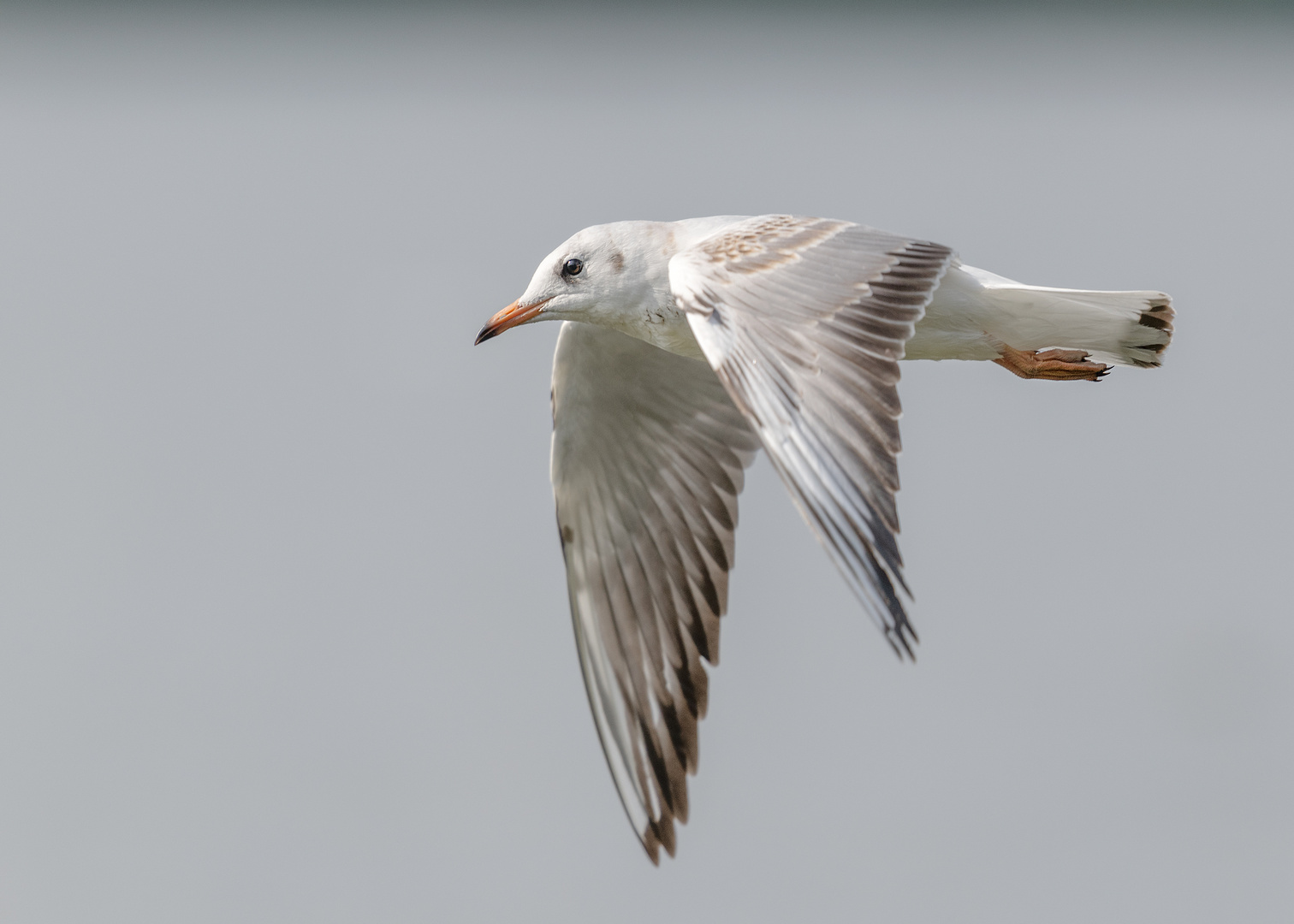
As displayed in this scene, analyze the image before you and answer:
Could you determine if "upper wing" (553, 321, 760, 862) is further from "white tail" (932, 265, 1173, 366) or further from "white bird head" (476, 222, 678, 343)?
"white tail" (932, 265, 1173, 366)

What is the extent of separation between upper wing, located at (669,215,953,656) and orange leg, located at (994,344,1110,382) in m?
0.61

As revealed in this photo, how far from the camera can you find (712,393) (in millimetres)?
4449

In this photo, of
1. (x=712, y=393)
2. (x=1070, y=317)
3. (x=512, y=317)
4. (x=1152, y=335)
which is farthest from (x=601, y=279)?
(x=1152, y=335)

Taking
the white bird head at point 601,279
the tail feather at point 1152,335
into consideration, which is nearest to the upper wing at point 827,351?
the white bird head at point 601,279

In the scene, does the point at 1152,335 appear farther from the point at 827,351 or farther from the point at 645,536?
the point at 645,536

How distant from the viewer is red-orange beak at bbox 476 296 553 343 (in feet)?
12.4

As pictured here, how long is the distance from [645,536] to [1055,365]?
3.87 feet

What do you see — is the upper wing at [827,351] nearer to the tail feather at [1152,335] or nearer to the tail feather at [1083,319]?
the tail feather at [1083,319]

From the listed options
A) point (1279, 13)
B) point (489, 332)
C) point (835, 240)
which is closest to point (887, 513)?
point (835, 240)

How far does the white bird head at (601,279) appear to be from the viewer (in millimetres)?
3656

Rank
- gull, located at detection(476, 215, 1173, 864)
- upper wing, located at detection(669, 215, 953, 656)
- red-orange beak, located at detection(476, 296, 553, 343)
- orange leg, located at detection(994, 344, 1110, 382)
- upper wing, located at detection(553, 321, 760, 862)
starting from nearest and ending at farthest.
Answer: upper wing, located at detection(669, 215, 953, 656), gull, located at detection(476, 215, 1173, 864), red-orange beak, located at detection(476, 296, 553, 343), orange leg, located at detection(994, 344, 1110, 382), upper wing, located at detection(553, 321, 760, 862)

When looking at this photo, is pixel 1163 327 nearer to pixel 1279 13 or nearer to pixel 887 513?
pixel 887 513

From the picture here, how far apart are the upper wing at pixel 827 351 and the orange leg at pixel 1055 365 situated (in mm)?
610

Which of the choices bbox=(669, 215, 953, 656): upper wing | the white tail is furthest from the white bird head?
the white tail
